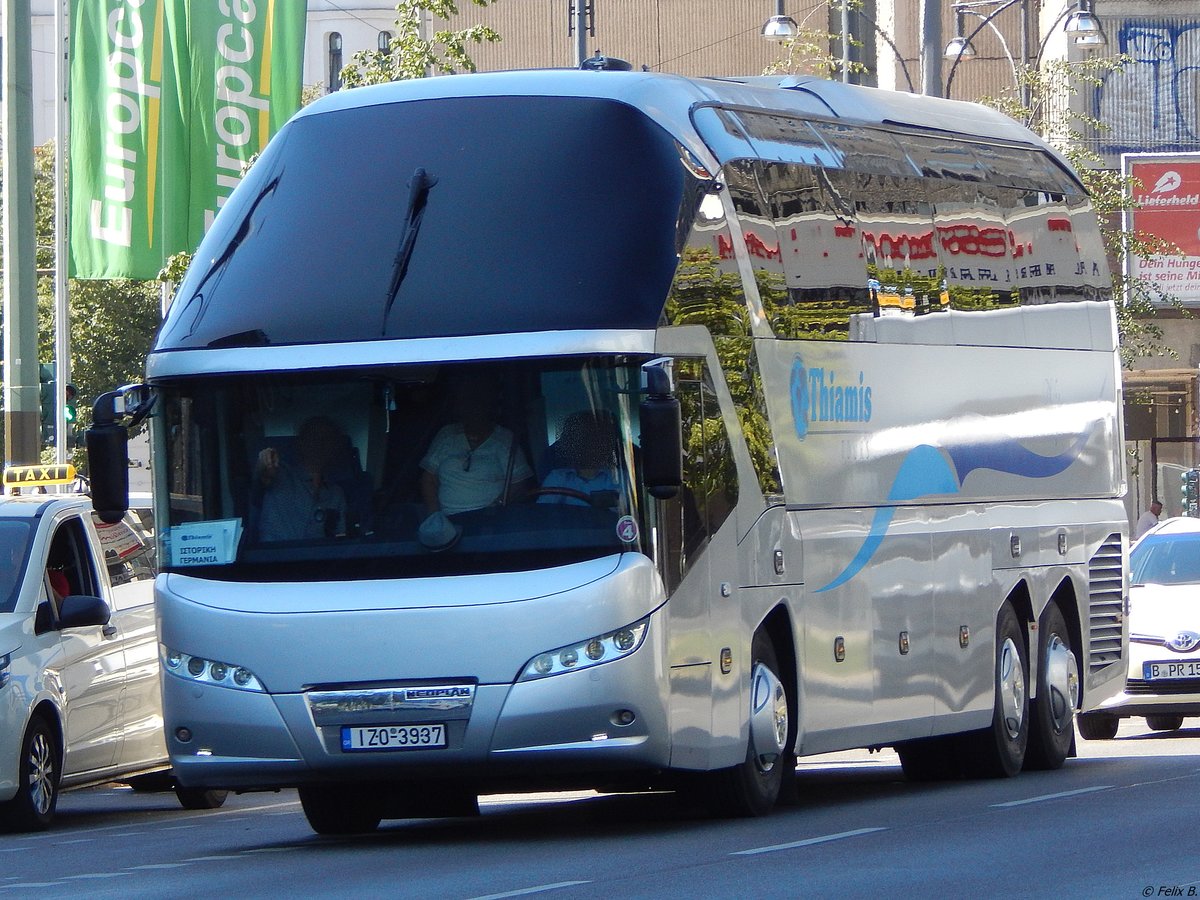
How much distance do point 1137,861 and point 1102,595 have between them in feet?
25.3

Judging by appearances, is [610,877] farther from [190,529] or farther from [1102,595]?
[1102,595]

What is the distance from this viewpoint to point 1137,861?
1048 cm

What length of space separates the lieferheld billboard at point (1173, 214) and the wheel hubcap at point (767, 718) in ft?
106

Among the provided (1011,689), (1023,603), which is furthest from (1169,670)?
(1011,689)

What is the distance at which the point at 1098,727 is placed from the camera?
22.3 meters

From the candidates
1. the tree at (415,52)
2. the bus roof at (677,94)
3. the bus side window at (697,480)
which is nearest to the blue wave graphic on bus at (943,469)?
the bus side window at (697,480)

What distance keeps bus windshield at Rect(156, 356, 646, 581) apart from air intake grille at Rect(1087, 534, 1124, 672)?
23.0 ft

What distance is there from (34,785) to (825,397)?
4.99 metres

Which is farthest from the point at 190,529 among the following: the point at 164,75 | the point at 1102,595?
the point at 164,75

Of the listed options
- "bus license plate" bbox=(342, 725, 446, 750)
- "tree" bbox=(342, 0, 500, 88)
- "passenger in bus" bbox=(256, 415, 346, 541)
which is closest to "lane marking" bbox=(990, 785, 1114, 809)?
"bus license plate" bbox=(342, 725, 446, 750)

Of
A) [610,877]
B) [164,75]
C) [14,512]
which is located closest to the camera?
[610,877]

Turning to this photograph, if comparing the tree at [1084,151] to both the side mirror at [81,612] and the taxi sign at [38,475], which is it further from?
the side mirror at [81,612]

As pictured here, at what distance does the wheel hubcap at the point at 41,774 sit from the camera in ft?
48.0

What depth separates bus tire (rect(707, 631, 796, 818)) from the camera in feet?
41.9
